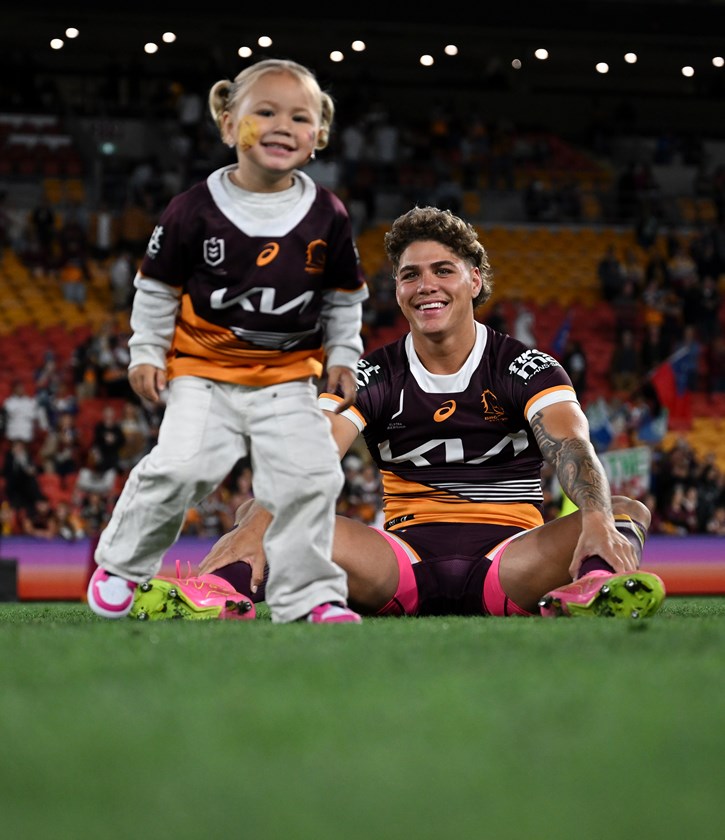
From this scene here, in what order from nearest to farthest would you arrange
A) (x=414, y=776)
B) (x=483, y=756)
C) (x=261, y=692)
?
(x=414, y=776) → (x=483, y=756) → (x=261, y=692)

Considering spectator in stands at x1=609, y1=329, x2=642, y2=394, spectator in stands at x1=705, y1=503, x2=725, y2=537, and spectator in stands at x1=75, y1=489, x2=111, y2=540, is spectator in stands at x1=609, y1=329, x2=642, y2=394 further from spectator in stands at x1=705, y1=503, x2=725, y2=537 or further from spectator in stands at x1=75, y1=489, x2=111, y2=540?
spectator in stands at x1=75, y1=489, x2=111, y2=540

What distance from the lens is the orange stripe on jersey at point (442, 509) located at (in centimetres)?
449

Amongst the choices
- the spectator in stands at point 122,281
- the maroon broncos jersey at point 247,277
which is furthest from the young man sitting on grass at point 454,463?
the spectator in stands at point 122,281

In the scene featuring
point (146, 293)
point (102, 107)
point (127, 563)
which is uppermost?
point (102, 107)

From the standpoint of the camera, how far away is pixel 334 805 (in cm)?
138

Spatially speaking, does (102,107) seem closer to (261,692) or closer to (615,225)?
(615,225)

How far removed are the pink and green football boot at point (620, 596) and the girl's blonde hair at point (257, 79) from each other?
1452 millimetres

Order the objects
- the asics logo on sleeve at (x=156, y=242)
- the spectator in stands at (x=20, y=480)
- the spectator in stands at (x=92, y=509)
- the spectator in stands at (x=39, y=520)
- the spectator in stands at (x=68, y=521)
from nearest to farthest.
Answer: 1. the asics logo on sleeve at (x=156, y=242)
2. the spectator in stands at (x=68, y=521)
3. the spectator in stands at (x=39, y=520)
4. the spectator in stands at (x=92, y=509)
5. the spectator in stands at (x=20, y=480)

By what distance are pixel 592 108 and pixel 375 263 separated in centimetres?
803

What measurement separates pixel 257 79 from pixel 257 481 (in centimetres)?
108

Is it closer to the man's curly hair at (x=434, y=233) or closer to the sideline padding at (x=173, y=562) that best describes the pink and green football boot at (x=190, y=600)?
the man's curly hair at (x=434, y=233)

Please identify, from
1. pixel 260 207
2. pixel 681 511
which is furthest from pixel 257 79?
pixel 681 511

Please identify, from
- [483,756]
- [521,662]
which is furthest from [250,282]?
[483,756]

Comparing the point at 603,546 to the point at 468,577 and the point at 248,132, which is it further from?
the point at 248,132
